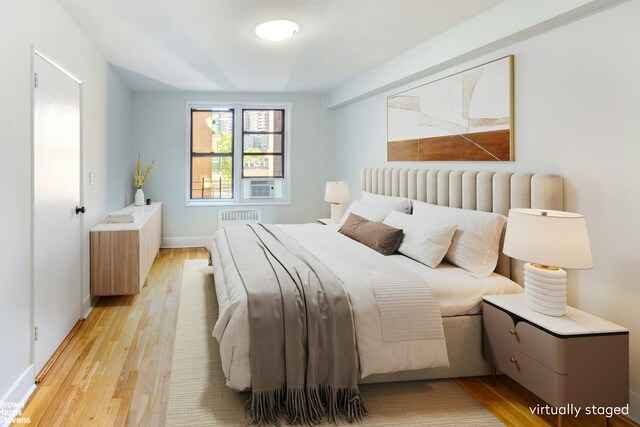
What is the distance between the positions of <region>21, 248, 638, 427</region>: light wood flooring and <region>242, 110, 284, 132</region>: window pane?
393 cm

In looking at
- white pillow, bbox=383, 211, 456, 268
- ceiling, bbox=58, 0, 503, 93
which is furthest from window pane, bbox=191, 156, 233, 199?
white pillow, bbox=383, 211, 456, 268

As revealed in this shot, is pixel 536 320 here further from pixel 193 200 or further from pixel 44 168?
pixel 193 200

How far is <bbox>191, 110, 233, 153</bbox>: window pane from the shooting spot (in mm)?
6758

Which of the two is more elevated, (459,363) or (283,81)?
(283,81)

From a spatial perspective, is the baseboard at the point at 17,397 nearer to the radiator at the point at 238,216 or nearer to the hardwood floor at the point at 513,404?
the hardwood floor at the point at 513,404

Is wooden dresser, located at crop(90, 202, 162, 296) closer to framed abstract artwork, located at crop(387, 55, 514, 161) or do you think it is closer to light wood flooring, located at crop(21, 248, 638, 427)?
light wood flooring, located at crop(21, 248, 638, 427)

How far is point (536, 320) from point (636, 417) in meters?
0.74

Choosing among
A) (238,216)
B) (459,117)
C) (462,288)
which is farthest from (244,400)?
(238,216)

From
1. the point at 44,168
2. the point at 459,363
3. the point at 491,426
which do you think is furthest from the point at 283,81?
the point at 491,426

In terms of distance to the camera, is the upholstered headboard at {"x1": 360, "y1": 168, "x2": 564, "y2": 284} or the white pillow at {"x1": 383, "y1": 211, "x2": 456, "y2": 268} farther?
the white pillow at {"x1": 383, "y1": 211, "x2": 456, "y2": 268}

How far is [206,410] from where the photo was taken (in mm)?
2207

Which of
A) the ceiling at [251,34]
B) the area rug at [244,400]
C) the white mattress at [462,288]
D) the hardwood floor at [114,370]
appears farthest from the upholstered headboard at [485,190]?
the hardwood floor at [114,370]

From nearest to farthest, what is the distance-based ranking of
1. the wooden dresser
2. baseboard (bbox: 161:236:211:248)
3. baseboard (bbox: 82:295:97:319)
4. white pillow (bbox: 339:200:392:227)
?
1. baseboard (bbox: 82:295:97:319)
2. the wooden dresser
3. white pillow (bbox: 339:200:392:227)
4. baseboard (bbox: 161:236:211:248)

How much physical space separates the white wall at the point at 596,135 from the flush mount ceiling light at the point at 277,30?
5.65 feet
